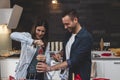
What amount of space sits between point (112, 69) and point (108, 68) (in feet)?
0.19

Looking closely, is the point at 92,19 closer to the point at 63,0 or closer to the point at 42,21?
the point at 63,0

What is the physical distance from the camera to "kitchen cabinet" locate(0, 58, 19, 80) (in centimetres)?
415

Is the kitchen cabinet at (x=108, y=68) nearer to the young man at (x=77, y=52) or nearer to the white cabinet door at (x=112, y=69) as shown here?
the white cabinet door at (x=112, y=69)

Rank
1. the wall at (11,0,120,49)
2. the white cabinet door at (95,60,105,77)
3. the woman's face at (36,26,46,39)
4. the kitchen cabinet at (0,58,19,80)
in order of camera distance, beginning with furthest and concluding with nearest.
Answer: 1. the wall at (11,0,120,49)
2. the kitchen cabinet at (0,58,19,80)
3. the white cabinet door at (95,60,105,77)
4. the woman's face at (36,26,46,39)

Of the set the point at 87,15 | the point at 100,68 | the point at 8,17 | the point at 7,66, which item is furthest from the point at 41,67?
the point at 87,15

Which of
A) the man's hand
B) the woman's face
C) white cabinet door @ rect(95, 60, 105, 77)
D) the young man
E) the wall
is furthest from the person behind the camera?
the wall

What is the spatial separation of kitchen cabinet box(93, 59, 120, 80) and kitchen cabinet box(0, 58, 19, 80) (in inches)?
46.2

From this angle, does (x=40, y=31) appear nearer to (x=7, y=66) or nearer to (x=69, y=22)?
(x=69, y=22)

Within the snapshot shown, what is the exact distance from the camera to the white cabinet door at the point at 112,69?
13.1ft

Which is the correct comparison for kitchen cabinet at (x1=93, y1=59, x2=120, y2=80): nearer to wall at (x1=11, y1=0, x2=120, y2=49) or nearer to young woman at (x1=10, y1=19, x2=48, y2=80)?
wall at (x1=11, y1=0, x2=120, y2=49)

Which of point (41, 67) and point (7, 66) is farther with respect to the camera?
point (7, 66)

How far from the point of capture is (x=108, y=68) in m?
4.01

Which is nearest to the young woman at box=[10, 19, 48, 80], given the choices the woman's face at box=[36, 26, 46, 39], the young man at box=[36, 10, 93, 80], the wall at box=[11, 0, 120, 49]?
the woman's face at box=[36, 26, 46, 39]

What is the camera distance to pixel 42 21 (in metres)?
2.45
